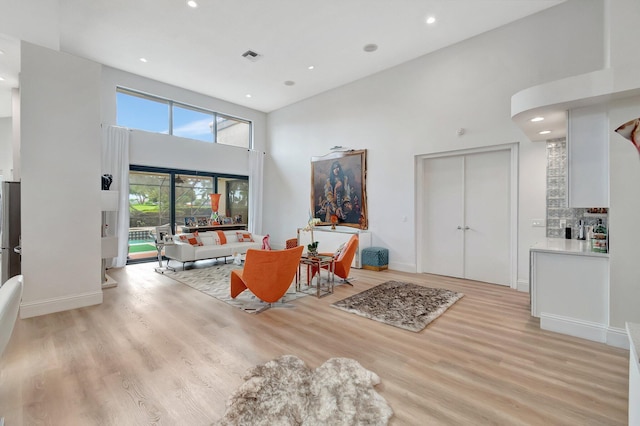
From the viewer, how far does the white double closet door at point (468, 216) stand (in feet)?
17.1

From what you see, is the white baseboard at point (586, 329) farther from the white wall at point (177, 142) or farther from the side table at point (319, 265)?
the white wall at point (177, 142)

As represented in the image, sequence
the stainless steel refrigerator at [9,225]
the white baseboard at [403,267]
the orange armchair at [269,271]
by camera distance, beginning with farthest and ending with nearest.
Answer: the white baseboard at [403,267], the stainless steel refrigerator at [9,225], the orange armchair at [269,271]

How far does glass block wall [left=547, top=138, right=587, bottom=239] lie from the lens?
4398 mm

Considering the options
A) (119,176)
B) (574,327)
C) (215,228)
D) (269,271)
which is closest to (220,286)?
(269,271)

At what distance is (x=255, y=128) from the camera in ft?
31.3

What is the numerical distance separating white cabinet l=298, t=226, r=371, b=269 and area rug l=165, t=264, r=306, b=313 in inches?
71.5

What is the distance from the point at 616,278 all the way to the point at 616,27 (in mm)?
2529

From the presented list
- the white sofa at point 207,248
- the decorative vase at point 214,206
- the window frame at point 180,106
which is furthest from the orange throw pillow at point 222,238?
the window frame at point 180,106

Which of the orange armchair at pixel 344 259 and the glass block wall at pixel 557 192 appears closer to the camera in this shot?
the glass block wall at pixel 557 192

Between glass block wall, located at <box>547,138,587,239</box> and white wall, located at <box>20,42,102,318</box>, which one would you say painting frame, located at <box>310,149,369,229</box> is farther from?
white wall, located at <box>20,42,102,318</box>

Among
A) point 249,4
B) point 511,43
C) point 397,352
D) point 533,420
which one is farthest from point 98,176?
point 511,43

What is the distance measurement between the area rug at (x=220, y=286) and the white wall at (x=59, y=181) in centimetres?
152

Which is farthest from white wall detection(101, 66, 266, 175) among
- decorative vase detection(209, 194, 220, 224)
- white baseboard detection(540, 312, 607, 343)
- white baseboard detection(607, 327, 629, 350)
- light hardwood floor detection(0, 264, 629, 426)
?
white baseboard detection(607, 327, 629, 350)

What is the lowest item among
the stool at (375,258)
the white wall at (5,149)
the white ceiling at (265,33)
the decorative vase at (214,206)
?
the stool at (375,258)
